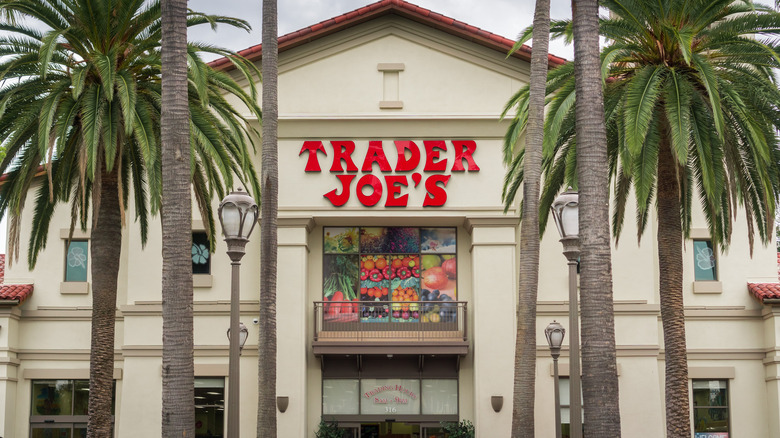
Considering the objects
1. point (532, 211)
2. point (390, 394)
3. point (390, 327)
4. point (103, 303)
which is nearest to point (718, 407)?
point (390, 394)

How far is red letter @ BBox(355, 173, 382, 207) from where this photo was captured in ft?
94.5

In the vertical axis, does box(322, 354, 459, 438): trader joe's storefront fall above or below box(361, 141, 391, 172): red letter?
below

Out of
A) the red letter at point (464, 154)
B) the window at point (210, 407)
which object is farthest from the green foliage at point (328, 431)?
the red letter at point (464, 154)

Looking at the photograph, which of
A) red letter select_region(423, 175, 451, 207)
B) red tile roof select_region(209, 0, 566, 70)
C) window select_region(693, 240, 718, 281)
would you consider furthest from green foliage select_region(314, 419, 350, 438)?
window select_region(693, 240, 718, 281)

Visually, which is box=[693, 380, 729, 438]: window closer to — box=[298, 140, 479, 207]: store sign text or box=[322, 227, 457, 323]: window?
box=[322, 227, 457, 323]: window

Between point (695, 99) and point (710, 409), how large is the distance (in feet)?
40.0

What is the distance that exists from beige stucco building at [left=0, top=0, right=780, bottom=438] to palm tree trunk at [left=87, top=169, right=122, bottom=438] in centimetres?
780

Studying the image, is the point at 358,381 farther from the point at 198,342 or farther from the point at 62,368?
the point at 62,368

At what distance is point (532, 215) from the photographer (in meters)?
20.6

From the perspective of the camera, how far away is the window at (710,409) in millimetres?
28750

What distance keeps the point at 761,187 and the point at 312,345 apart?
13125 millimetres

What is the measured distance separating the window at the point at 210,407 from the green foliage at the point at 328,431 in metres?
2.84

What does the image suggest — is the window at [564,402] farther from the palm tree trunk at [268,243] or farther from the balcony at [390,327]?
the palm tree trunk at [268,243]

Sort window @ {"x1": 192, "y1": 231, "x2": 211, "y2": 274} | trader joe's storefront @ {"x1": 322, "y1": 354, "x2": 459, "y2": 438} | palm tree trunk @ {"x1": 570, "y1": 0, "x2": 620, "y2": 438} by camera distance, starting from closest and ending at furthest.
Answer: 1. palm tree trunk @ {"x1": 570, "y1": 0, "x2": 620, "y2": 438}
2. trader joe's storefront @ {"x1": 322, "y1": 354, "x2": 459, "y2": 438}
3. window @ {"x1": 192, "y1": 231, "x2": 211, "y2": 274}
